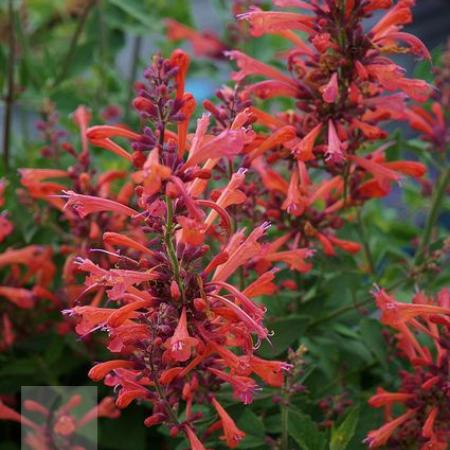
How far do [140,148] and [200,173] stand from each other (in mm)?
69

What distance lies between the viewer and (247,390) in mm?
871

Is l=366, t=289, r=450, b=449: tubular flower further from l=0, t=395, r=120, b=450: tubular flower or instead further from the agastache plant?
l=0, t=395, r=120, b=450: tubular flower

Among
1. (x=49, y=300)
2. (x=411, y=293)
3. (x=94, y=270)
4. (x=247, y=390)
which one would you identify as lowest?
(x=49, y=300)

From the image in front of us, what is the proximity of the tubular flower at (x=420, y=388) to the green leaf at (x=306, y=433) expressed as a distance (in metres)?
0.09

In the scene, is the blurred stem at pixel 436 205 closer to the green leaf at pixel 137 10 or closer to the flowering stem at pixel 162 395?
the flowering stem at pixel 162 395

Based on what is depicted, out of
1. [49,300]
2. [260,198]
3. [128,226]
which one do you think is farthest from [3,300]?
[260,198]

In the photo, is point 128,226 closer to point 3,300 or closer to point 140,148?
point 3,300

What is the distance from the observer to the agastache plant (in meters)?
0.80

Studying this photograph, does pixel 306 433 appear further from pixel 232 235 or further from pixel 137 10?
pixel 137 10

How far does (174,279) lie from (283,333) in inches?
11.8

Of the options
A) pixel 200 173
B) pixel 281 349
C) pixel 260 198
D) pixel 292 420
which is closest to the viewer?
pixel 200 173

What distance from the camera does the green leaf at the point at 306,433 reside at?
0.93 m

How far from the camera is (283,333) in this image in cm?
109

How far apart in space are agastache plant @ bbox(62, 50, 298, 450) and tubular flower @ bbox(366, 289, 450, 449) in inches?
7.1
